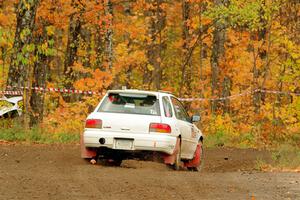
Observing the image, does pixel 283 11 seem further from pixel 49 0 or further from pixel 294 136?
pixel 49 0

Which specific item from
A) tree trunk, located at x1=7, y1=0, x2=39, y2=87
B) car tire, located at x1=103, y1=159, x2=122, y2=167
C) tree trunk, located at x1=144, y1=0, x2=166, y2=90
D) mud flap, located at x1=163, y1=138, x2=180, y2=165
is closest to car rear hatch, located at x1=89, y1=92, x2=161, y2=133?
mud flap, located at x1=163, y1=138, x2=180, y2=165

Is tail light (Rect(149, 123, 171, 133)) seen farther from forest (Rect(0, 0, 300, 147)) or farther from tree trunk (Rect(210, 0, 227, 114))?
tree trunk (Rect(210, 0, 227, 114))

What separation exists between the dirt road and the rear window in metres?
1.18

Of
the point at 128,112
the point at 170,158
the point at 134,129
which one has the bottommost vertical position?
the point at 170,158

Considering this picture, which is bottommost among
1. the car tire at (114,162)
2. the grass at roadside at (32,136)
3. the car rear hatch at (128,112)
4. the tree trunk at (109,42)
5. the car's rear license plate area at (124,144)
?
the grass at roadside at (32,136)

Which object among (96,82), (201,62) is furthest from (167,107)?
(201,62)

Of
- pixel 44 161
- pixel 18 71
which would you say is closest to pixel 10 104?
pixel 18 71

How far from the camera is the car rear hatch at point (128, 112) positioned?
13555 mm

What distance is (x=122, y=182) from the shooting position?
1109 centimetres

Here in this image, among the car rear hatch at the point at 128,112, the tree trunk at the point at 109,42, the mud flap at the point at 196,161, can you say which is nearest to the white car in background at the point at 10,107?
the tree trunk at the point at 109,42

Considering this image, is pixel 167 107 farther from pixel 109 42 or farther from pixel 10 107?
pixel 109 42

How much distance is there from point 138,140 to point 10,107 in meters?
9.32

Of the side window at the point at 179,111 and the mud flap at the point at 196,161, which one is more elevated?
the side window at the point at 179,111

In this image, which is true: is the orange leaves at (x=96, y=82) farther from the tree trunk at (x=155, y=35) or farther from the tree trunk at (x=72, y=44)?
the tree trunk at (x=155, y=35)
